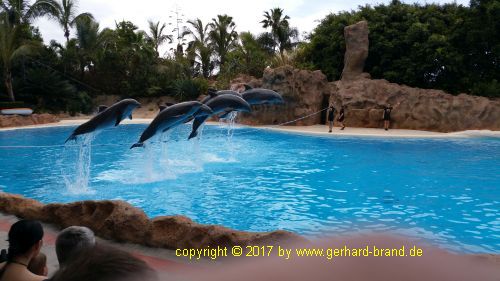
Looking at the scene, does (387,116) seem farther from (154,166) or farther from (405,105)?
(154,166)

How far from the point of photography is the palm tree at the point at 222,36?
33656 mm

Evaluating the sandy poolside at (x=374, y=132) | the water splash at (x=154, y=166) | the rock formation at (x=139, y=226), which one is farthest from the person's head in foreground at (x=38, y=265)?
the sandy poolside at (x=374, y=132)

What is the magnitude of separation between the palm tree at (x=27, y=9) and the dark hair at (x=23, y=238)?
27.9 m

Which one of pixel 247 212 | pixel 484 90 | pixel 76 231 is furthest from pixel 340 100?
pixel 76 231

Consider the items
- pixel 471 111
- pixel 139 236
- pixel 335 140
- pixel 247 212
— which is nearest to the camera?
pixel 139 236

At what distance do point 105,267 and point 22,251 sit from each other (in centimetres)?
159

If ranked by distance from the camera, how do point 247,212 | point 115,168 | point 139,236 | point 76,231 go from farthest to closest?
1. point 115,168
2. point 247,212
3. point 139,236
4. point 76,231

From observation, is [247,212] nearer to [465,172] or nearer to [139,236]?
[139,236]

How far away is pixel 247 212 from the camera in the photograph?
6.68m

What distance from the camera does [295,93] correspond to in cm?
2020

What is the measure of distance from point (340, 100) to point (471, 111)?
5.32 meters

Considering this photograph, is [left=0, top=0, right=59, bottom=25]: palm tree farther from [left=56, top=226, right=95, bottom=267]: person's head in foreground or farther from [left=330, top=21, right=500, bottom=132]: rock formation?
[left=56, top=226, right=95, bottom=267]: person's head in foreground

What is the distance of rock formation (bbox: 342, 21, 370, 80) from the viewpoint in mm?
20500

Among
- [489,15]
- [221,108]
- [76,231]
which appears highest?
[489,15]
